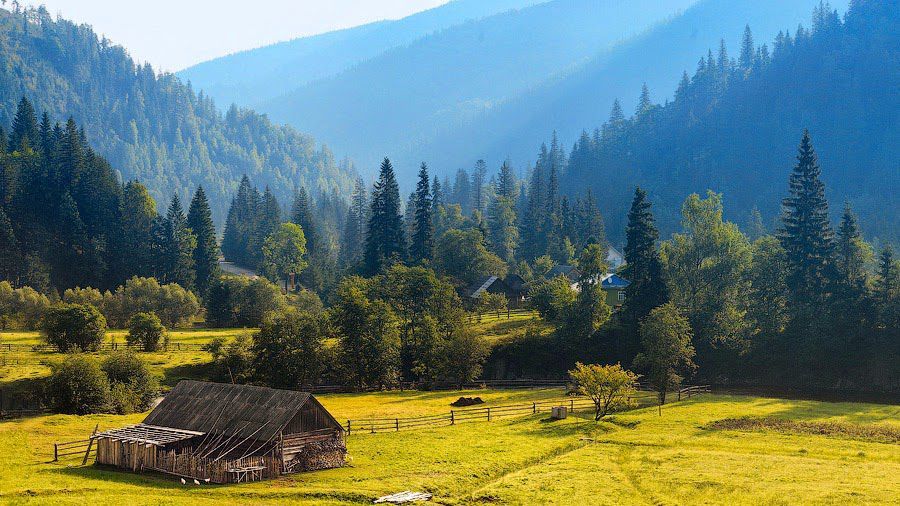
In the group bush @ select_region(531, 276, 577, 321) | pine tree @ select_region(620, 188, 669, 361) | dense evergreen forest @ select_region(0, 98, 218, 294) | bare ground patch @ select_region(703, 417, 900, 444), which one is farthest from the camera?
dense evergreen forest @ select_region(0, 98, 218, 294)

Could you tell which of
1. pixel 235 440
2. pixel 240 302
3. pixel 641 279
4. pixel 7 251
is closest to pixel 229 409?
pixel 235 440

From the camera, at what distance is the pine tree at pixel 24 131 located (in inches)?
5773

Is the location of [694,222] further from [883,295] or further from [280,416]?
[280,416]

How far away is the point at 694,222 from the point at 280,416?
63.8 metres

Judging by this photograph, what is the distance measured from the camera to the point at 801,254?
95.7m

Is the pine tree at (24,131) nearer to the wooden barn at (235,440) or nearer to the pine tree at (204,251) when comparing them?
the pine tree at (204,251)

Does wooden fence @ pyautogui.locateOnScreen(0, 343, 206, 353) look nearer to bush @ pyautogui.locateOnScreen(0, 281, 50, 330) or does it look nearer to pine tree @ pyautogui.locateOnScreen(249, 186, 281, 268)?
bush @ pyautogui.locateOnScreen(0, 281, 50, 330)

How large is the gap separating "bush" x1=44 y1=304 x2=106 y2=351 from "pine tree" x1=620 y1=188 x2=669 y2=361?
57697mm

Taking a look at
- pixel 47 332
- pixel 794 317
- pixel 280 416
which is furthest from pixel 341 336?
pixel 794 317

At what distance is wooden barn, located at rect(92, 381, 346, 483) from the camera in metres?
47.0

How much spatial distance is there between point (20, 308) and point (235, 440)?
2721 inches

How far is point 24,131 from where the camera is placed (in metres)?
151

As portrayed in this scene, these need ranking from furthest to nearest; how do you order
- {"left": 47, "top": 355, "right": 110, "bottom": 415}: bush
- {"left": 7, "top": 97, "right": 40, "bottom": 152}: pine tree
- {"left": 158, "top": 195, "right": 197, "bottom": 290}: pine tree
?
{"left": 7, "top": 97, "right": 40, "bottom": 152}: pine tree → {"left": 158, "top": 195, "right": 197, "bottom": 290}: pine tree → {"left": 47, "top": 355, "right": 110, "bottom": 415}: bush

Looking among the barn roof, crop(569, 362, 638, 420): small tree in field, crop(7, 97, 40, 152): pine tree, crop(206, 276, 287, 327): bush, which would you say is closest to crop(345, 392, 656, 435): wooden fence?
crop(569, 362, 638, 420): small tree in field
